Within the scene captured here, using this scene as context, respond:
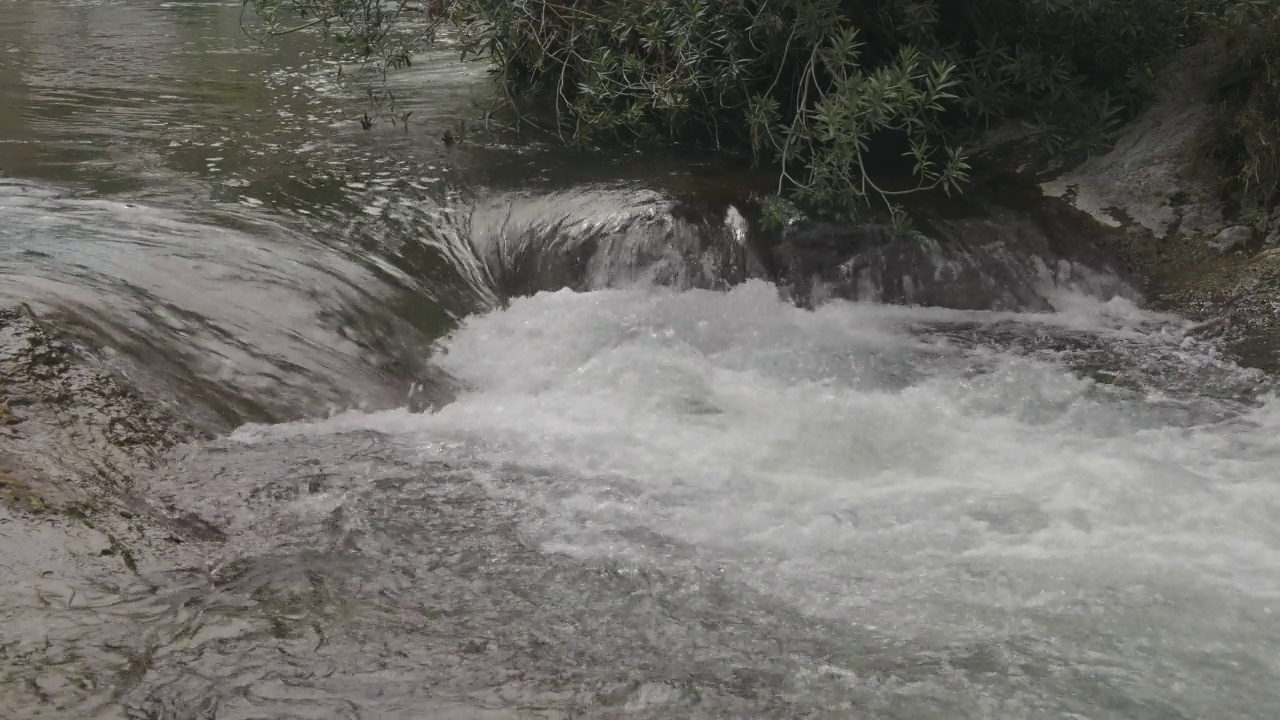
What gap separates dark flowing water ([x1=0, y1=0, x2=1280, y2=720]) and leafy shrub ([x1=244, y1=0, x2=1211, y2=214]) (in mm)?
405

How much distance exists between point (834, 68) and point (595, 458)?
9.86ft

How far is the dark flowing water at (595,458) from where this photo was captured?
114 inches

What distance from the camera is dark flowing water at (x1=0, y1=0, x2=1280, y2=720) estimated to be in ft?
9.50

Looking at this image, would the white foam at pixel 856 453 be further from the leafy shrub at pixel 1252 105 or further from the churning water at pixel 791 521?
the leafy shrub at pixel 1252 105

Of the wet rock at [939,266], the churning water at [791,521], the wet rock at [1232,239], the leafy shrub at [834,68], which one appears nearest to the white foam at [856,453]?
the churning water at [791,521]

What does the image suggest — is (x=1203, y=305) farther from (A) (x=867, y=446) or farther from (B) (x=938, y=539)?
(B) (x=938, y=539)

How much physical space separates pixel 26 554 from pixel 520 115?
5.20 meters

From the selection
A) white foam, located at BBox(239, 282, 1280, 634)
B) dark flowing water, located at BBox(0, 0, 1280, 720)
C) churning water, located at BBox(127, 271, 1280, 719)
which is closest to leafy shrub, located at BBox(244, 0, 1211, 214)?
dark flowing water, located at BBox(0, 0, 1280, 720)

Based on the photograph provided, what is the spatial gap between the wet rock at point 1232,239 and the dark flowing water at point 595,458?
24.6 inches

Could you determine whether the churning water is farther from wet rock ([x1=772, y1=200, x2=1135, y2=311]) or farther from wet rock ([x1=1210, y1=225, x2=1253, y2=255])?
wet rock ([x1=1210, y1=225, x2=1253, y2=255])

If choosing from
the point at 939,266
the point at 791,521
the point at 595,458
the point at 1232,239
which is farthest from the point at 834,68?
the point at 791,521

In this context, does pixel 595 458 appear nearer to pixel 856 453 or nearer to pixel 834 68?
pixel 856 453

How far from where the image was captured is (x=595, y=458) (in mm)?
4215

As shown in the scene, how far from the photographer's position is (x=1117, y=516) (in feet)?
12.7
